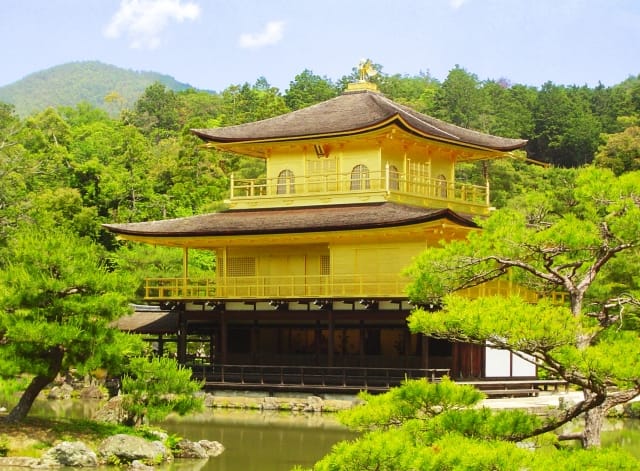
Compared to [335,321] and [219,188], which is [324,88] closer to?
[219,188]

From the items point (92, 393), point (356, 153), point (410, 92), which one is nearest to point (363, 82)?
point (356, 153)

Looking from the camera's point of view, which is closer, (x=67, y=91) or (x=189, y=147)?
(x=189, y=147)

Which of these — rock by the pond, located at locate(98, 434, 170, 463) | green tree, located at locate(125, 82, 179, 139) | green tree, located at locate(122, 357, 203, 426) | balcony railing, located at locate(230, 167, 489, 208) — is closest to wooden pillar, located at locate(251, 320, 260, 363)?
balcony railing, located at locate(230, 167, 489, 208)

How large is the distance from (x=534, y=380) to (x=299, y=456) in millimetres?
13064

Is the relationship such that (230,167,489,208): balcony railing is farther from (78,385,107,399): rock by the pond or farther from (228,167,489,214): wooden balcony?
(78,385,107,399): rock by the pond

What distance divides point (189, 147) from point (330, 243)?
2720 cm

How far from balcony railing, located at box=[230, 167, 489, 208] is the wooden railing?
517cm

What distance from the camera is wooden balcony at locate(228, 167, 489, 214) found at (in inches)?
1395

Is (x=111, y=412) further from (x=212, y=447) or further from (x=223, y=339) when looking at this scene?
(x=223, y=339)

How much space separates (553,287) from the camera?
16016 mm

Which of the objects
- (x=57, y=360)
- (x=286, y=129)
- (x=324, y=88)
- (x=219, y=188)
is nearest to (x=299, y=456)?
(x=57, y=360)

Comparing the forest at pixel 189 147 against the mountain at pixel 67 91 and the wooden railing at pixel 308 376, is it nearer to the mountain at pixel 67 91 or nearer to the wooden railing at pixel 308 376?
the wooden railing at pixel 308 376

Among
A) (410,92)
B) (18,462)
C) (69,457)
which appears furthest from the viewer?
(410,92)

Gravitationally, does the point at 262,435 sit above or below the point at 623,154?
below
